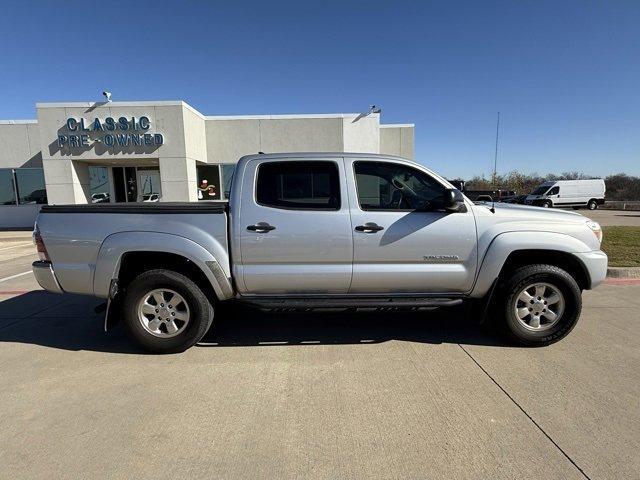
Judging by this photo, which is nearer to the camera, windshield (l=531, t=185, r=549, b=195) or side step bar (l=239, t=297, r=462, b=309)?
side step bar (l=239, t=297, r=462, b=309)

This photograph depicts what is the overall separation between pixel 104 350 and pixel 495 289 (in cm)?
420

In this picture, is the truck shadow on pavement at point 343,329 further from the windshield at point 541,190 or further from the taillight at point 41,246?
the windshield at point 541,190

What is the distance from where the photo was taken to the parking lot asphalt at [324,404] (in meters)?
2.33

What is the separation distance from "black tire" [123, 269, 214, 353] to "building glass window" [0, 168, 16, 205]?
57.4 ft

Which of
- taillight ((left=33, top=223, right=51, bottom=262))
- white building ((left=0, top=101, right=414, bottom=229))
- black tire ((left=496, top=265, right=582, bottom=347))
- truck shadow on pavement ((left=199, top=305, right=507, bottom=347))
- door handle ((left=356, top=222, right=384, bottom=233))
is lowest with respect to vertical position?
truck shadow on pavement ((left=199, top=305, right=507, bottom=347))

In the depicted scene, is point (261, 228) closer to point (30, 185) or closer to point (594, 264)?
point (594, 264)

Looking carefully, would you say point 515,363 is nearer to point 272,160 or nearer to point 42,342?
point 272,160

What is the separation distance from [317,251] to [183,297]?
1.43 metres

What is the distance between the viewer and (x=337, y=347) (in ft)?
13.0

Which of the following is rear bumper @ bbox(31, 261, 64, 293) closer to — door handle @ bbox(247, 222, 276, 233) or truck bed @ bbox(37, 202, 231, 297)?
truck bed @ bbox(37, 202, 231, 297)

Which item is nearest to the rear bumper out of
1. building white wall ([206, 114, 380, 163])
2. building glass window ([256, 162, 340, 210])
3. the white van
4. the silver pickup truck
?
the silver pickup truck

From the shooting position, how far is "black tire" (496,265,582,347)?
3807 mm

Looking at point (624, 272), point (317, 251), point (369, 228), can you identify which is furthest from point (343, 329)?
point (624, 272)

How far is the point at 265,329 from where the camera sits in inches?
177
